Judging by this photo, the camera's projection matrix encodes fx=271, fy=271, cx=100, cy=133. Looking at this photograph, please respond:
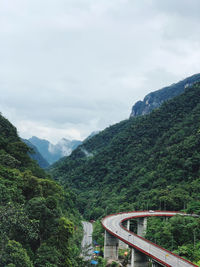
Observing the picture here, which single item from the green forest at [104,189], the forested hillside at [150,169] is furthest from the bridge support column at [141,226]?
the forested hillside at [150,169]

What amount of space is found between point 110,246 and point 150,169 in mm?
49352

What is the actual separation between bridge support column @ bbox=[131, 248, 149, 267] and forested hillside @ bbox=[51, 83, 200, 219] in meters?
20.4

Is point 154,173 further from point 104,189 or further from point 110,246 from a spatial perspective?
point 110,246

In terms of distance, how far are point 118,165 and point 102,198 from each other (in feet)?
76.1

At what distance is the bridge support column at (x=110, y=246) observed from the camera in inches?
1927

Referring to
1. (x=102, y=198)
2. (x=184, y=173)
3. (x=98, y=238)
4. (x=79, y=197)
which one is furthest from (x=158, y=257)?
(x=79, y=197)

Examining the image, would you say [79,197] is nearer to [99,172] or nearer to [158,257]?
[99,172]

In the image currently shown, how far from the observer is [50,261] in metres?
26.2

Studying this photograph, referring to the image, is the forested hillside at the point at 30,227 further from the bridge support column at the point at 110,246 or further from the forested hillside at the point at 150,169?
the forested hillside at the point at 150,169

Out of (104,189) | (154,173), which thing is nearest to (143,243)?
(154,173)

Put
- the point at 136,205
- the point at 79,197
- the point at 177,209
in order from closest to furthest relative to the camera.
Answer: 1. the point at 177,209
2. the point at 136,205
3. the point at 79,197

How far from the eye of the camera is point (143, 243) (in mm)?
41562

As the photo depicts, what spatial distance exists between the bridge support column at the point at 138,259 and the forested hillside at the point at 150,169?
66.9 ft

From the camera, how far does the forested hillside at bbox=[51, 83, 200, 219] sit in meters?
71.2
